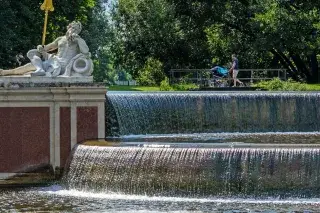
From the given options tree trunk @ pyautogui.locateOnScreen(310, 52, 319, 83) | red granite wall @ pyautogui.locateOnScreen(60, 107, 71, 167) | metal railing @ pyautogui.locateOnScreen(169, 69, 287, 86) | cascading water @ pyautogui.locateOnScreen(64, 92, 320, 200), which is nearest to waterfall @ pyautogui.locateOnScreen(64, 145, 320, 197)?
cascading water @ pyautogui.locateOnScreen(64, 92, 320, 200)

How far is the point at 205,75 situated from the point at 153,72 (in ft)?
27.0

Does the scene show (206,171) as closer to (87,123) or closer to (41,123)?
(87,123)

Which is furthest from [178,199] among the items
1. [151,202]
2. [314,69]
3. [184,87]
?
[314,69]

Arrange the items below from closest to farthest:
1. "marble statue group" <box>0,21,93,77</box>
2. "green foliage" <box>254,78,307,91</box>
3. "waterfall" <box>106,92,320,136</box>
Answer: "marble statue group" <box>0,21,93,77</box>, "waterfall" <box>106,92,320,136</box>, "green foliage" <box>254,78,307,91</box>

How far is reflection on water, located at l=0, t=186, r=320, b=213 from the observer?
18.4 m

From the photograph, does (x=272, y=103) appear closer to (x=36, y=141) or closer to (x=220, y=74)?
(x=36, y=141)

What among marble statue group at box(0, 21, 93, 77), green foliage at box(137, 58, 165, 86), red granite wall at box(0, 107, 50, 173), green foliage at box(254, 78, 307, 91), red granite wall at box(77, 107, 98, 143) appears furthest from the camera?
green foliage at box(137, 58, 165, 86)

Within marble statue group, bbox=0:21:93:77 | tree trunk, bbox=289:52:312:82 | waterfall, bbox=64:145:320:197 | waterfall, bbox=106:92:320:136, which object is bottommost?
waterfall, bbox=64:145:320:197

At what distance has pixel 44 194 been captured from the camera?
826 inches

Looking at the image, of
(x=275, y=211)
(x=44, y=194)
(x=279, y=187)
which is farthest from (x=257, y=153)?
(x=44, y=194)

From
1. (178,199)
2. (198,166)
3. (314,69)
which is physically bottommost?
(178,199)

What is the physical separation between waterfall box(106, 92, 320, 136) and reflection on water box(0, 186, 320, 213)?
5.25 meters

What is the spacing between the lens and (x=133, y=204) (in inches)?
761

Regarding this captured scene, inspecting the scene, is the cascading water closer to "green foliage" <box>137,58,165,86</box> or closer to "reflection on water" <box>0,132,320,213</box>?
"reflection on water" <box>0,132,320,213</box>
